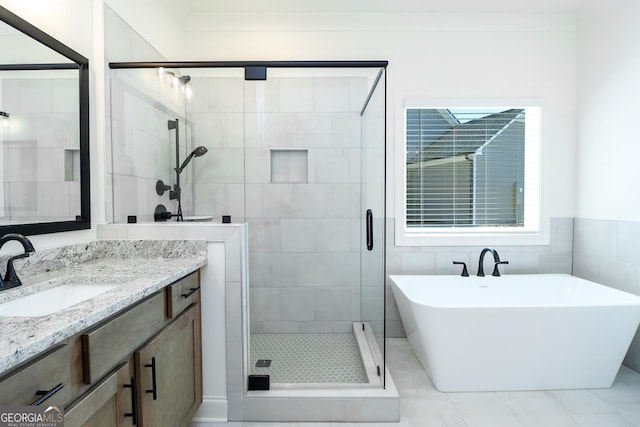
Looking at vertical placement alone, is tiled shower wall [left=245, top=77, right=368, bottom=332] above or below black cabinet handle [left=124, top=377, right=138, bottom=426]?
above

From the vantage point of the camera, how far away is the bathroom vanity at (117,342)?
79 centimetres

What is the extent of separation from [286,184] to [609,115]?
2.55 metres

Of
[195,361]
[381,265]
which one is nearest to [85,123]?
[195,361]

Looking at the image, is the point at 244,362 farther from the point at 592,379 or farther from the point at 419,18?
the point at 419,18

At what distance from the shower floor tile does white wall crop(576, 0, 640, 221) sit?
7.38 ft

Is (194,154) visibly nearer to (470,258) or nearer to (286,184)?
(286,184)

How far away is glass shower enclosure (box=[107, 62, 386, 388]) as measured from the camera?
2043 mm

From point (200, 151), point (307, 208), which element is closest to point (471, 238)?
point (307, 208)

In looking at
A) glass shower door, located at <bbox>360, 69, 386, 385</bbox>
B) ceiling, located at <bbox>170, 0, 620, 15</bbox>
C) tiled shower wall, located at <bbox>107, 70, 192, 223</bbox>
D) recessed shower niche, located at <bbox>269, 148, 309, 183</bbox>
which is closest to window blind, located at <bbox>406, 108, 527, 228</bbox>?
glass shower door, located at <bbox>360, 69, 386, 385</bbox>

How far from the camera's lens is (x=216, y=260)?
1.79 m

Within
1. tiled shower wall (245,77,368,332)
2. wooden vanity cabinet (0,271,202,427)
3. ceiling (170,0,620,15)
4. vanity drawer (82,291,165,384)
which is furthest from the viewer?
ceiling (170,0,620,15)

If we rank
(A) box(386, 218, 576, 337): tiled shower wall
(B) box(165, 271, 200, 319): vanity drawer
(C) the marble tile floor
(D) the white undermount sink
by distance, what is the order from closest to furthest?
(D) the white undermount sink, (B) box(165, 271, 200, 319): vanity drawer, (C) the marble tile floor, (A) box(386, 218, 576, 337): tiled shower wall

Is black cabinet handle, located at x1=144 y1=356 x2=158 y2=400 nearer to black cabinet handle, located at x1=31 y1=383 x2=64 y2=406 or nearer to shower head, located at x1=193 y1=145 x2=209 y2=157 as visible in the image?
black cabinet handle, located at x1=31 y1=383 x2=64 y2=406

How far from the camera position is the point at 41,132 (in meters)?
1.44
